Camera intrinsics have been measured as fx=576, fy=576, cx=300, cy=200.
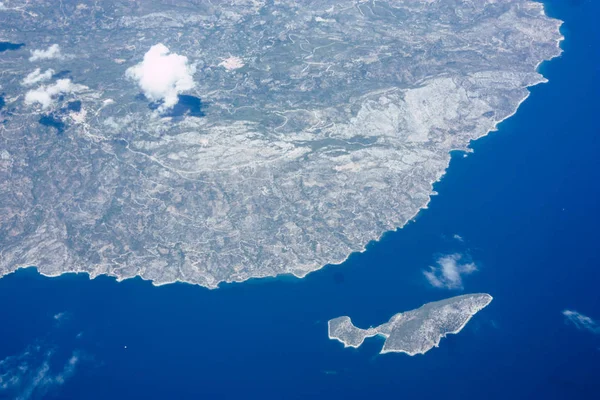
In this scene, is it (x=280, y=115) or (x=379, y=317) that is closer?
(x=379, y=317)

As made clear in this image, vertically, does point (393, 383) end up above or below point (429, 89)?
below

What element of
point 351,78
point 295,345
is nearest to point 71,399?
point 295,345

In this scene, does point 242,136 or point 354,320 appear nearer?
point 354,320

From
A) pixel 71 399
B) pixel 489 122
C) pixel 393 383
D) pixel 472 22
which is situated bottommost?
pixel 71 399

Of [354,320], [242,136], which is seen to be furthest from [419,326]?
[242,136]

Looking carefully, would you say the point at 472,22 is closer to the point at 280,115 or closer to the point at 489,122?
the point at 489,122

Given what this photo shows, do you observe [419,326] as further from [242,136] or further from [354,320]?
[242,136]

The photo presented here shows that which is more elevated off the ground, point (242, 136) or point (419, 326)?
point (242, 136)
